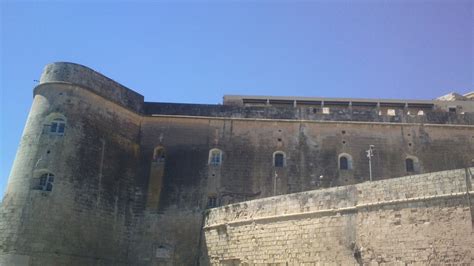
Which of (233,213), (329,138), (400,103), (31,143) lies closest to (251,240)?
(233,213)

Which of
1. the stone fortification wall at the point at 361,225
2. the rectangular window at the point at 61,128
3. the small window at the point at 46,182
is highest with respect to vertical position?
the rectangular window at the point at 61,128

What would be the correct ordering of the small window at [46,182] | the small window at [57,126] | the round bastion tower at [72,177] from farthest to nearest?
the small window at [57,126]
the small window at [46,182]
the round bastion tower at [72,177]

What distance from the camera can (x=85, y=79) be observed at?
60.9ft

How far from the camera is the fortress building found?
12.6m

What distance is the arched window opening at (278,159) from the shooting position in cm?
1992

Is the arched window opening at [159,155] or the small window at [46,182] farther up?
the arched window opening at [159,155]

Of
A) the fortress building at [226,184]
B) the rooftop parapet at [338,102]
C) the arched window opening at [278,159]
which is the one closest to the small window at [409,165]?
the fortress building at [226,184]

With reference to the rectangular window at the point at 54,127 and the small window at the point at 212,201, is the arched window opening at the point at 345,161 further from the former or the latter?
the rectangular window at the point at 54,127

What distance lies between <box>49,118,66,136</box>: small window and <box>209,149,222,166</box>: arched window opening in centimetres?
571

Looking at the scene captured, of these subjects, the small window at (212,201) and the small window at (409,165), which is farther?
the small window at (409,165)

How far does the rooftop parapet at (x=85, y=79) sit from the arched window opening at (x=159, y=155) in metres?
2.14

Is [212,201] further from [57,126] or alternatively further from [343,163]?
[57,126]

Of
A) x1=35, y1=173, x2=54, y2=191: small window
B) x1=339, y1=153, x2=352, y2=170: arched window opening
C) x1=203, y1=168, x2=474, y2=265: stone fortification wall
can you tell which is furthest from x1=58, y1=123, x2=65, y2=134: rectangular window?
x1=339, y1=153, x2=352, y2=170: arched window opening

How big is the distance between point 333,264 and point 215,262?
457 cm
